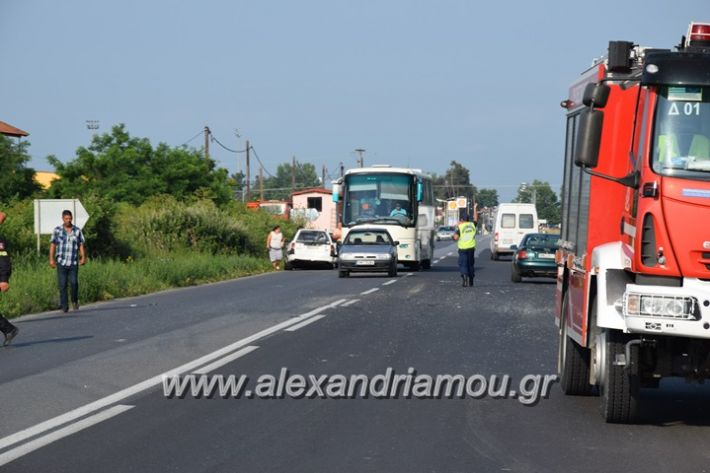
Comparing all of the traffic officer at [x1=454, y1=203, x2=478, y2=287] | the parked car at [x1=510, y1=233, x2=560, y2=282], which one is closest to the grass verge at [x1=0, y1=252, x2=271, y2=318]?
the traffic officer at [x1=454, y1=203, x2=478, y2=287]

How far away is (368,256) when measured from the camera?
36.2 metres

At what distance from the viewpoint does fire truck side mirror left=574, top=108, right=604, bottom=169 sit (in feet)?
28.2

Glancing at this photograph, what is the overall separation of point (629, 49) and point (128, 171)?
62.6 meters

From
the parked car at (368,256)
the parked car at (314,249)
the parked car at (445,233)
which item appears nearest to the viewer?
Answer: the parked car at (368,256)

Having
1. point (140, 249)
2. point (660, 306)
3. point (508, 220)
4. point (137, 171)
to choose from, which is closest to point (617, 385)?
point (660, 306)

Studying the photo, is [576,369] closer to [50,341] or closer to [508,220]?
[50,341]

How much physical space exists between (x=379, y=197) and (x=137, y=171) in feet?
103

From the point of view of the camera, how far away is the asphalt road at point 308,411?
7.61 meters

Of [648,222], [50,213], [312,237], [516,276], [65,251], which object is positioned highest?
[648,222]

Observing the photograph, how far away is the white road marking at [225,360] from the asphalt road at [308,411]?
0.07 m

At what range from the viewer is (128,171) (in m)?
70.2

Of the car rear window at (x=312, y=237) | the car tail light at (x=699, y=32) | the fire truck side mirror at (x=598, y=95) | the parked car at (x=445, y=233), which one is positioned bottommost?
the parked car at (x=445, y=233)

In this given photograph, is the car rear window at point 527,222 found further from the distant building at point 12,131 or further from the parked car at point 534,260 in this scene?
the distant building at point 12,131

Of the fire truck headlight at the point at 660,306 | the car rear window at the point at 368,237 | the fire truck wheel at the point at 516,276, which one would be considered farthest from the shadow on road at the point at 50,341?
the car rear window at the point at 368,237
